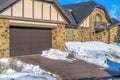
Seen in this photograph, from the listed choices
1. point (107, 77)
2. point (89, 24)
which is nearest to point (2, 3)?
point (107, 77)

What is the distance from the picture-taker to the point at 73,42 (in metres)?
30.1

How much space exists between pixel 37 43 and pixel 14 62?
209 inches

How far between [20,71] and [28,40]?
237 inches

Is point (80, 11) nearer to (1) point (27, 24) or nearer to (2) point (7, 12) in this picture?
(1) point (27, 24)

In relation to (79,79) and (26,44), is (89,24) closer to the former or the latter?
(26,44)

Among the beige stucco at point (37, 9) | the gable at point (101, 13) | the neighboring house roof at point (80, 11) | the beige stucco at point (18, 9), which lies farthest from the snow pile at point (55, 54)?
the gable at point (101, 13)

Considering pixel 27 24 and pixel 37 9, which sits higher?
pixel 37 9

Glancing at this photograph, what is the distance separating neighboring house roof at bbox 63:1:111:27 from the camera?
32894 millimetres

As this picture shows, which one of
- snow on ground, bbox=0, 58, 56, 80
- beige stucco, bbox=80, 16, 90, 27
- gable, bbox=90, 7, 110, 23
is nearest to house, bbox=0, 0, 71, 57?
snow on ground, bbox=0, 58, 56, 80

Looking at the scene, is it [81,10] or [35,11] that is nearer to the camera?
[35,11]

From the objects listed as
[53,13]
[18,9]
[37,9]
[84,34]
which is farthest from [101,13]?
[18,9]

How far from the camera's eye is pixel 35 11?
2241 centimetres

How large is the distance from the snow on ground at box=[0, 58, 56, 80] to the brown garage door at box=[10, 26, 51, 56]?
7.90ft

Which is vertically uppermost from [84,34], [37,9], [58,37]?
[37,9]
